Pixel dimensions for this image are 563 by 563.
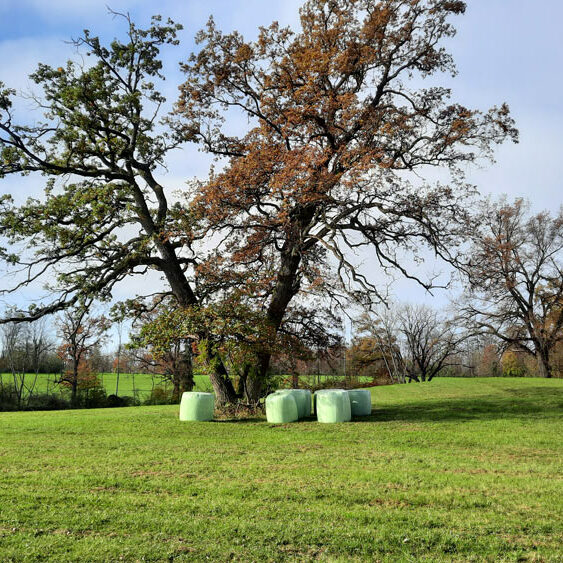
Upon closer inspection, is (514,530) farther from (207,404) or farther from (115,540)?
(207,404)

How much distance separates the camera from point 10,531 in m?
5.10

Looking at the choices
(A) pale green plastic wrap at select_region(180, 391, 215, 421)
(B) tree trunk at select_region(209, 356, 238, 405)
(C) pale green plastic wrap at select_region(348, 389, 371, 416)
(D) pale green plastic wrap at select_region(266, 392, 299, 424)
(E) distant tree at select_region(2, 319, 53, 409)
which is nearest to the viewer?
(D) pale green plastic wrap at select_region(266, 392, 299, 424)

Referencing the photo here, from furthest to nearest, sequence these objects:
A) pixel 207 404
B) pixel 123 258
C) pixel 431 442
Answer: pixel 123 258, pixel 207 404, pixel 431 442

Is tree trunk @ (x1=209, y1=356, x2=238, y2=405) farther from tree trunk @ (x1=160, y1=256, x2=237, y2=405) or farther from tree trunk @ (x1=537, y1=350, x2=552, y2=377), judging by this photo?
tree trunk @ (x1=537, y1=350, x2=552, y2=377)

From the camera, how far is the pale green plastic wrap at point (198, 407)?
15445 millimetres

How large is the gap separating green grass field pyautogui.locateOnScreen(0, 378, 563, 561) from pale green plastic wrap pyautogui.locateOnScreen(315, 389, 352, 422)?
38.9 inches

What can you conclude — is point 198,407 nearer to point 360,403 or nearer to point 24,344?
point 360,403

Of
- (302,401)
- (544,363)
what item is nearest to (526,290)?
(544,363)

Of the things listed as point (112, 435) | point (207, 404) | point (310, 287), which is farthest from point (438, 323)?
point (112, 435)

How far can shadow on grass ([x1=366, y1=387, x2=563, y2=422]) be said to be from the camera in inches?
599

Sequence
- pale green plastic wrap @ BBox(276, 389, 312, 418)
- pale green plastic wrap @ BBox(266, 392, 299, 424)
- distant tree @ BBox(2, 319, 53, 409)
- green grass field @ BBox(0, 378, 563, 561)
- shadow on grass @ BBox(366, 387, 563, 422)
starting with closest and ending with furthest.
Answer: green grass field @ BBox(0, 378, 563, 561)
pale green plastic wrap @ BBox(266, 392, 299, 424)
shadow on grass @ BBox(366, 387, 563, 422)
pale green plastic wrap @ BBox(276, 389, 312, 418)
distant tree @ BBox(2, 319, 53, 409)

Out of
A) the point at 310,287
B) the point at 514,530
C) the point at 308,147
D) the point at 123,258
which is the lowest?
the point at 514,530

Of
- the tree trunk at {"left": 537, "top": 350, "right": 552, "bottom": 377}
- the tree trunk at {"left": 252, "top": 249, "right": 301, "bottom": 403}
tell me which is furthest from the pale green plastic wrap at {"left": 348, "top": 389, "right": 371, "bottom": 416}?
the tree trunk at {"left": 537, "top": 350, "right": 552, "bottom": 377}

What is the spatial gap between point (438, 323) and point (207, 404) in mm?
33634
